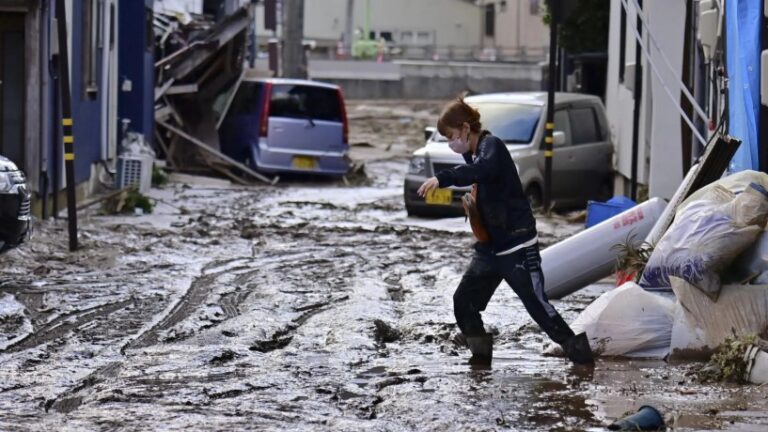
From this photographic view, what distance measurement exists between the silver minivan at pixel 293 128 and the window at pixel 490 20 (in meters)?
50.3

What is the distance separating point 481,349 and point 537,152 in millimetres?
10366

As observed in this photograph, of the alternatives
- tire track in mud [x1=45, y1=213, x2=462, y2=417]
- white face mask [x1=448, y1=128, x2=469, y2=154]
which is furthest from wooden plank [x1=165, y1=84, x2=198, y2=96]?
white face mask [x1=448, y1=128, x2=469, y2=154]

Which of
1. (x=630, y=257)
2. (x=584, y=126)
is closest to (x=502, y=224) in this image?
(x=630, y=257)

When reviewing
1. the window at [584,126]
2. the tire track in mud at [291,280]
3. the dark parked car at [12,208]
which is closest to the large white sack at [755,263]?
the tire track in mud at [291,280]

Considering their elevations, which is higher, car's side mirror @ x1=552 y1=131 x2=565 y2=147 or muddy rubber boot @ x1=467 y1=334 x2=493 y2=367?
car's side mirror @ x1=552 y1=131 x2=565 y2=147

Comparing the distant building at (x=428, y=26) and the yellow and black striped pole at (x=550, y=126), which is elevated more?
the distant building at (x=428, y=26)

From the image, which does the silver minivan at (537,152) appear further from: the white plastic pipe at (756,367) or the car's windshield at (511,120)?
the white plastic pipe at (756,367)

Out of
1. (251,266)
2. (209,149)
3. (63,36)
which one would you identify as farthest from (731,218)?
(209,149)

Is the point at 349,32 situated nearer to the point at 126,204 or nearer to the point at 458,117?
the point at 126,204

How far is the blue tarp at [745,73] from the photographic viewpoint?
397 inches

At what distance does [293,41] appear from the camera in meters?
36.8

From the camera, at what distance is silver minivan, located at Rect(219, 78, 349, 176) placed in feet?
80.0

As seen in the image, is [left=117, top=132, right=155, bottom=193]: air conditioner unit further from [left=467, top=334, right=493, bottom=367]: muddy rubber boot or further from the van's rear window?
[left=467, top=334, right=493, bottom=367]: muddy rubber boot

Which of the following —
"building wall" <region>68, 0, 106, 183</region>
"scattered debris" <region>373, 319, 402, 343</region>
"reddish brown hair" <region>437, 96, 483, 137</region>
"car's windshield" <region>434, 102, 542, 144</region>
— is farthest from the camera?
"car's windshield" <region>434, 102, 542, 144</region>
